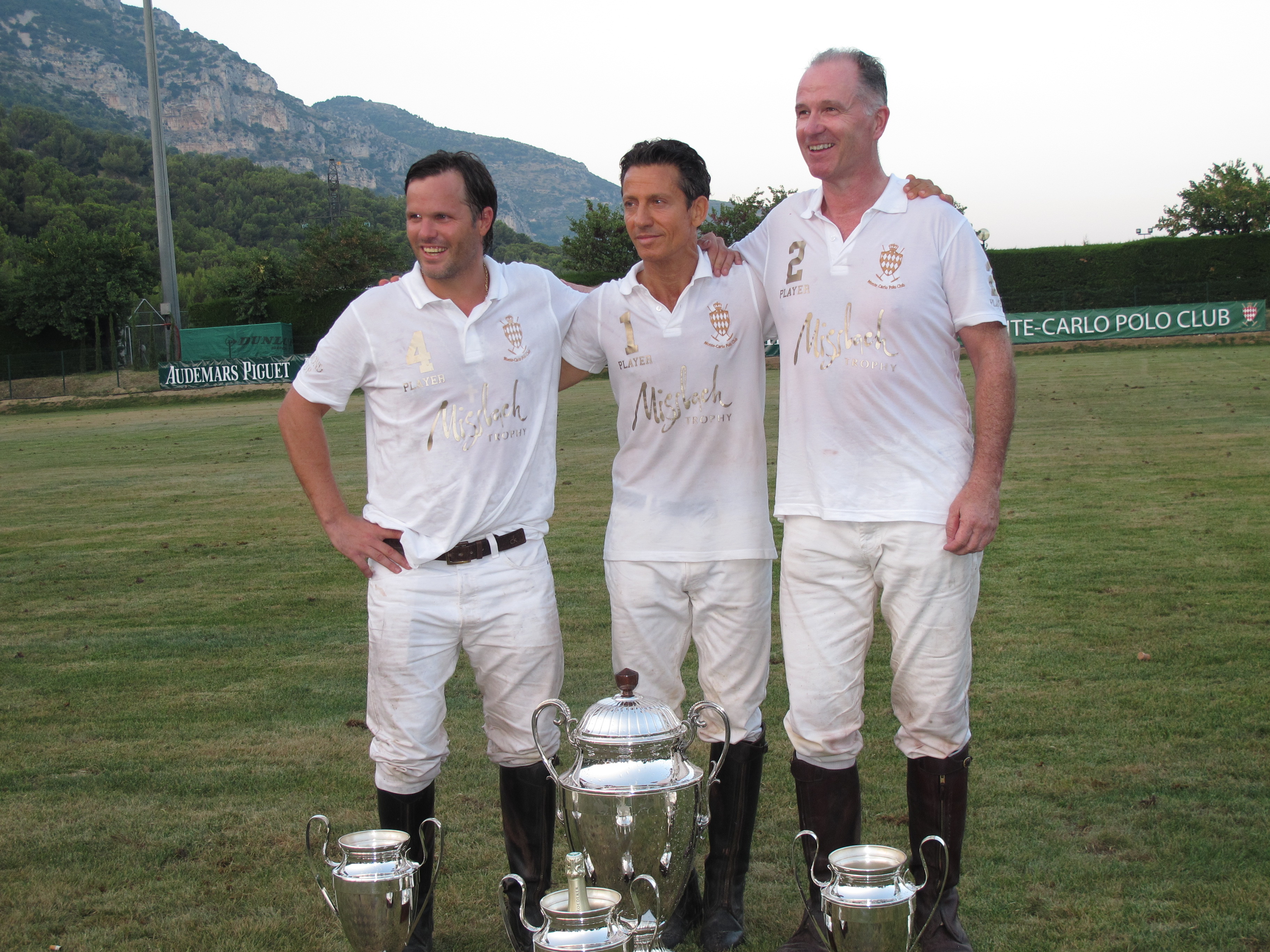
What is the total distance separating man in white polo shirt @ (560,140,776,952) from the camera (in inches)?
141

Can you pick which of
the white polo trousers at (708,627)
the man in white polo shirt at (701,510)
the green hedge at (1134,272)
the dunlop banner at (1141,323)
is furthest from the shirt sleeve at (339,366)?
the green hedge at (1134,272)

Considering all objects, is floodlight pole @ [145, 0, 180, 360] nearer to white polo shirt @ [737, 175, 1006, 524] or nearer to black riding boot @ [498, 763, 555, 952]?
black riding boot @ [498, 763, 555, 952]

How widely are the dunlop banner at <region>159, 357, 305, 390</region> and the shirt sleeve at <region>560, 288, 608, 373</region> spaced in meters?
34.4

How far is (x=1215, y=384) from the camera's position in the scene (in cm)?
2162

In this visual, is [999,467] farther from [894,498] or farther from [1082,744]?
[1082,744]

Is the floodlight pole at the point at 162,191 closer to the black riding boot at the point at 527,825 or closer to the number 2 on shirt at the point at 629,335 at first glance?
the number 2 on shirt at the point at 629,335

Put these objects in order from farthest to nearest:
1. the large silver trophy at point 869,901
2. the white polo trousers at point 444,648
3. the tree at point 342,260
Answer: the tree at point 342,260
the white polo trousers at point 444,648
the large silver trophy at point 869,901

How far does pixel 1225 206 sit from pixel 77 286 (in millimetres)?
53014

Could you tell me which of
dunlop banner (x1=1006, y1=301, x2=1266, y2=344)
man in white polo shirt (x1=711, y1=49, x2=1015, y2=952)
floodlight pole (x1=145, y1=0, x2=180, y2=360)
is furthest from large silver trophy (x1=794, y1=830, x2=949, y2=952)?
floodlight pole (x1=145, y1=0, x2=180, y2=360)

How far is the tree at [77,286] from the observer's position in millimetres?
51594

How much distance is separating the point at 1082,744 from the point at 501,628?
2921mm

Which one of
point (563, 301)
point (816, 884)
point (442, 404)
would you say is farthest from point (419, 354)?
point (816, 884)

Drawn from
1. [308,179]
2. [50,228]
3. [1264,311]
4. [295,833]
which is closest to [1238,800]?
[295,833]

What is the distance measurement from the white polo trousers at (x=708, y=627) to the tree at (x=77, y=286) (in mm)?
52298
